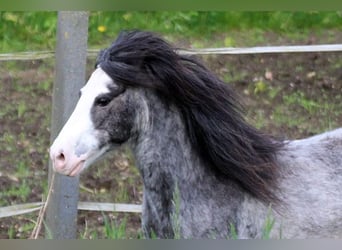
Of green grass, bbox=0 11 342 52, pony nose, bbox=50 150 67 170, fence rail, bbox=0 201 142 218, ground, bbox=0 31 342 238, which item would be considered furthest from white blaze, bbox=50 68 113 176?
ground, bbox=0 31 342 238

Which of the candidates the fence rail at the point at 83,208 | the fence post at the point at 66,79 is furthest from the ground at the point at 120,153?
the fence post at the point at 66,79

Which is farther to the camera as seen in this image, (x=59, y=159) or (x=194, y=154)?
(x=194, y=154)

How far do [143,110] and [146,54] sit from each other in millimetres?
199

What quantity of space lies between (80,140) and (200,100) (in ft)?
1.52

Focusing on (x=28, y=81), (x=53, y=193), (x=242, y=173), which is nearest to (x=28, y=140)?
(x=28, y=81)

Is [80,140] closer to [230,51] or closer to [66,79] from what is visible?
[66,79]

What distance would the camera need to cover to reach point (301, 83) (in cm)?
472

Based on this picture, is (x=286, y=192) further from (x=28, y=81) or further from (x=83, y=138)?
(x=28, y=81)

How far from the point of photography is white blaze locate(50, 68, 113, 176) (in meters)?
3.21

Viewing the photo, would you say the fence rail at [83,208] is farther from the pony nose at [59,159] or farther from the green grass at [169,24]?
the pony nose at [59,159]

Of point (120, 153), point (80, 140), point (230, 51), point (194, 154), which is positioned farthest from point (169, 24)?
point (80, 140)

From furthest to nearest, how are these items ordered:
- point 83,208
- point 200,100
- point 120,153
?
point 120,153
point 83,208
point 200,100

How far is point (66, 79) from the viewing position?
396 centimetres

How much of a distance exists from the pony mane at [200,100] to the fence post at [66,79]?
1.81ft
